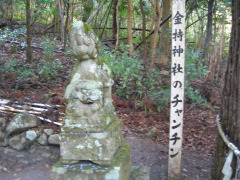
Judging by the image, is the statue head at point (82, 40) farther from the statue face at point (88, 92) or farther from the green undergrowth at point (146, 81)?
the green undergrowth at point (146, 81)

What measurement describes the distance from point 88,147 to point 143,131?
9.62ft

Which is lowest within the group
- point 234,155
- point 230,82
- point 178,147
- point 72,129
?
point 178,147

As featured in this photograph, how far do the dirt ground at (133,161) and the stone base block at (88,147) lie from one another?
5.02ft

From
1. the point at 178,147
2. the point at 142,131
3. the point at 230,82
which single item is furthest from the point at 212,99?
the point at 230,82

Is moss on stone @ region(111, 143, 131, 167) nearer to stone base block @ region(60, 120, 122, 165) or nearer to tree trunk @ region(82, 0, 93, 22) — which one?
stone base block @ region(60, 120, 122, 165)

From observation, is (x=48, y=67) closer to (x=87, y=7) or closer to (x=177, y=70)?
(x=177, y=70)

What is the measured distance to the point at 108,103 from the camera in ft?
9.43

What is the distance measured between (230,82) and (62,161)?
201 centimetres

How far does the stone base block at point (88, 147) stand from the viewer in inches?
101

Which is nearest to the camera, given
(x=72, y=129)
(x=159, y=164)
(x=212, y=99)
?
(x=72, y=129)

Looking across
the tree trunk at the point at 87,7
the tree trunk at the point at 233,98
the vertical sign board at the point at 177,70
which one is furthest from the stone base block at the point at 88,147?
the tree trunk at the point at 87,7

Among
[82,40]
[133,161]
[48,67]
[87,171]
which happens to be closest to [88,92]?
[82,40]

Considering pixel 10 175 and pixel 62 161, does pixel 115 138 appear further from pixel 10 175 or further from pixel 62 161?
pixel 10 175

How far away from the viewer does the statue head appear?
256 cm
